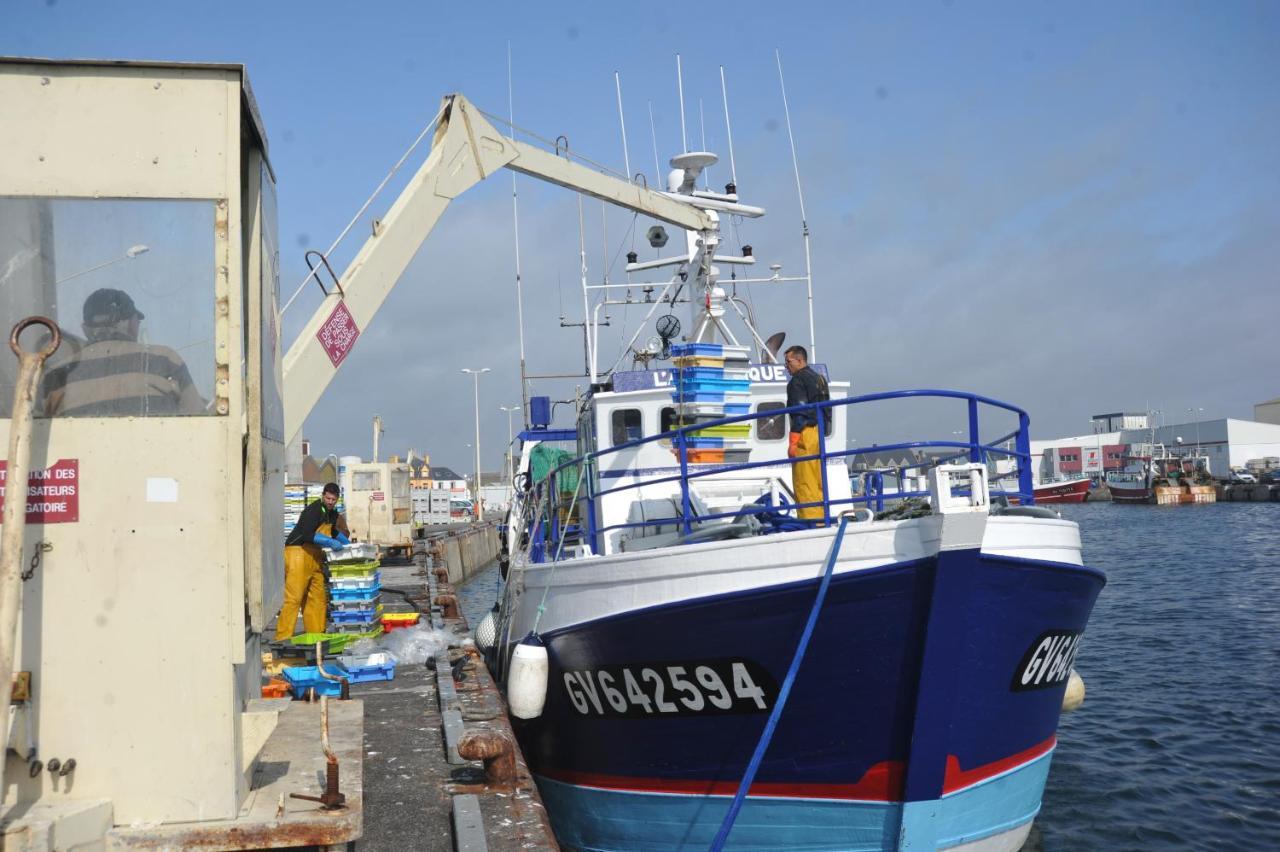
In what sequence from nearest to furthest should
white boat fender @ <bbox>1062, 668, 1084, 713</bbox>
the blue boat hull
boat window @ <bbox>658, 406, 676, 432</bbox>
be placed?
1. the blue boat hull
2. white boat fender @ <bbox>1062, 668, 1084, 713</bbox>
3. boat window @ <bbox>658, 406, 676, 432</bbox>

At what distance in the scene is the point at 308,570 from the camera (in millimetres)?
10109

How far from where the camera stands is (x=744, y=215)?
39.5 ft

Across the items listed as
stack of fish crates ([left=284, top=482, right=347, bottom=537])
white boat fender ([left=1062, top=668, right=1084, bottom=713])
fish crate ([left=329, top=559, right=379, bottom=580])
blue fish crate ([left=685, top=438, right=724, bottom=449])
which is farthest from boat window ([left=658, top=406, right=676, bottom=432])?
stack of fish crates ([left=284, top=482, right=347, bottom=537])

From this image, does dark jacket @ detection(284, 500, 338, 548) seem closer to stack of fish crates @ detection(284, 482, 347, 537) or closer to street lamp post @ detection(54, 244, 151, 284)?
street lamp post @ detection(54, 244, 151, 284)

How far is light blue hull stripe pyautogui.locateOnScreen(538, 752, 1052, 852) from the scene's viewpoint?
5.66 meters

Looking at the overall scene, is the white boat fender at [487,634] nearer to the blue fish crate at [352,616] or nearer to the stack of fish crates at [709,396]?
the blue fish crate at [352,616]

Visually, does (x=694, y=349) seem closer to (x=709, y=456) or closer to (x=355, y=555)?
(x=709, y=456)

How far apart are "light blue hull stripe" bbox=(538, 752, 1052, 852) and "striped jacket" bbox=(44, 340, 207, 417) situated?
3969mm

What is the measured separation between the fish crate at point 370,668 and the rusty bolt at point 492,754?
329 centimetres

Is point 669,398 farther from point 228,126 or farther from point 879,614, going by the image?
point 228,126

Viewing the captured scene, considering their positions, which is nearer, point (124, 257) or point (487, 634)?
point (124, 257)

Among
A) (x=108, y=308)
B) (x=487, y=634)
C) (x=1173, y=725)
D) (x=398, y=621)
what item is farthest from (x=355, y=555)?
(x=1173, y=725)

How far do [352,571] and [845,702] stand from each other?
21.5 ft

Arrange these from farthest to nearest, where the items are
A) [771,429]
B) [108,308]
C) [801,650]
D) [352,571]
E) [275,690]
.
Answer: [352,571], [771,429], [275,690], [801,650], [108,308]
